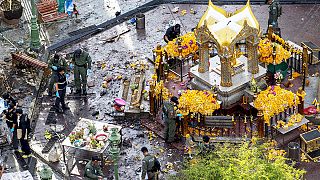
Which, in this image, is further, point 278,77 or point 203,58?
point 278,77

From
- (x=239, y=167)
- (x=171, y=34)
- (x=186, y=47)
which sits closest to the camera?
(x=239, y=167)

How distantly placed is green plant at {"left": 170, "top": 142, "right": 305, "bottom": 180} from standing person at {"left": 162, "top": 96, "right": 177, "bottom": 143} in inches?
130

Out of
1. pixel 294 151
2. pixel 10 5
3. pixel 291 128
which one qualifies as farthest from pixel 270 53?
pixel 10 5

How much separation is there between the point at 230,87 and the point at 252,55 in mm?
1399

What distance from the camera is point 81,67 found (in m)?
31.5

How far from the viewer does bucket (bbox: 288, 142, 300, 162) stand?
27.5 m

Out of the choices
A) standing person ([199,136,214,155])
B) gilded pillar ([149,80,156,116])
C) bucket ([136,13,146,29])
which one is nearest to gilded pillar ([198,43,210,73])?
gilded pillar ([149,80,156,116])

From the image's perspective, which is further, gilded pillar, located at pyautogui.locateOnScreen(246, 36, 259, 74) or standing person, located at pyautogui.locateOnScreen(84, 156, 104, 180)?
gilded pillar, located at pyautogui.locateOnScreen(246, 36, 259, 74)

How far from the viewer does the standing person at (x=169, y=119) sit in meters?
28.4

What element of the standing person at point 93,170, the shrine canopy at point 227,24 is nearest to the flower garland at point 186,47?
the shrine canopy at point 227,24

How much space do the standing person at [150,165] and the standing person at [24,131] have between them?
13.6 feet

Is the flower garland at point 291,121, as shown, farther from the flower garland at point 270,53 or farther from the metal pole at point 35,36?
the metal pole at point 35,36

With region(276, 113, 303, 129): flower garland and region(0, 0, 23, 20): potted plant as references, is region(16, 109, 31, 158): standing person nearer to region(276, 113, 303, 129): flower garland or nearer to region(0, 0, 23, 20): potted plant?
region(276, 113, 303, 129): flower garland

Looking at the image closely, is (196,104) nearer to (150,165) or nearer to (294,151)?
(150,165)
